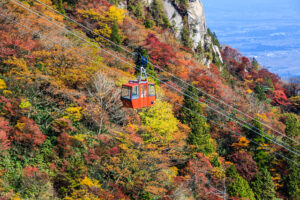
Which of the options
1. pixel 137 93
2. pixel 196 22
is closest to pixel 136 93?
pixel 137 93

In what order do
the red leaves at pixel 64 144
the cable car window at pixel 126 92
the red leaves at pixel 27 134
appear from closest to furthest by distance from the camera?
the cable car window at pixel 126 92 → the red leaves at pixel 27 134 → the red leaves at pixel 64 144

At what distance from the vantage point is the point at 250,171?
31.2 metres

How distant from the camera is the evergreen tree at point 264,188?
28.6m

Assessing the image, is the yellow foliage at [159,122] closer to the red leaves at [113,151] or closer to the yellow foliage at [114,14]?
the red leaves at [113,151]

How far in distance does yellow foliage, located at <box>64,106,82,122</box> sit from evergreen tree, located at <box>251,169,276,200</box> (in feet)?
60.7

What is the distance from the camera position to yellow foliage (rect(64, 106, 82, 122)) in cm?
2500

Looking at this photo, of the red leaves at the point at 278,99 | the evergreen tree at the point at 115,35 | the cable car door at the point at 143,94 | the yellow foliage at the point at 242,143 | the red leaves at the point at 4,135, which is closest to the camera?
the cable car door at the point at 143,94

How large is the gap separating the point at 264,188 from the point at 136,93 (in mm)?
20235

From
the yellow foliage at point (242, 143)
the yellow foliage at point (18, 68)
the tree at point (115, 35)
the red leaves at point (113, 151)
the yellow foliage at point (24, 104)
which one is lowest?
the yellow foliage at point (242, 143)

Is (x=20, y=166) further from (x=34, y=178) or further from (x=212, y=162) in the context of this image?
(x=212, y=162)

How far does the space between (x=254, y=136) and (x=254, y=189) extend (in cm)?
723

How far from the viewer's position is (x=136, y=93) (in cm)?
1563

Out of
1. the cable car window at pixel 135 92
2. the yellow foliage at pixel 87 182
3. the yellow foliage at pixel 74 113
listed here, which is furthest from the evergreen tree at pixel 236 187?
the cable car window at pixel 135 92

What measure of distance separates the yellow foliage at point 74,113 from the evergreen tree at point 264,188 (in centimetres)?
1850
